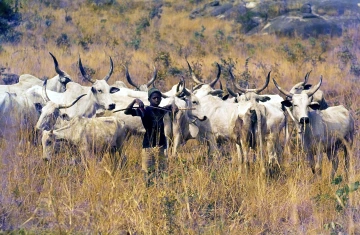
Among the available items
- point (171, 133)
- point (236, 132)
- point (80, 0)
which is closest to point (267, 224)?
point (236, 132)

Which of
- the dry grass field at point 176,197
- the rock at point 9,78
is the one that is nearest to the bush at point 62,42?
the rock at point 9,78

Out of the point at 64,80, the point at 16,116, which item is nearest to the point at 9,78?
the point at 64,80

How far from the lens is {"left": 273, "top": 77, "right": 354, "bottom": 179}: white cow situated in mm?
8859

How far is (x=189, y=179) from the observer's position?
7.11m

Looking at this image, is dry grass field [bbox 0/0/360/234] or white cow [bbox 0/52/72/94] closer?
dry grass field [bbox 0/0/360/234]

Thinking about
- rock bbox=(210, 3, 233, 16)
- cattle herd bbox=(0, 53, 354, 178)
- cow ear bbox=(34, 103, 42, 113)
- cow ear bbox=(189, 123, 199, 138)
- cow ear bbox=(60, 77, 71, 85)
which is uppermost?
rock bbox=(210, 3, 233, 16)

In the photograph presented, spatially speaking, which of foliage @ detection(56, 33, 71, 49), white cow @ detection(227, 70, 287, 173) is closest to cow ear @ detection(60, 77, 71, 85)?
white cow @ detection(227, 70, 287, 173)

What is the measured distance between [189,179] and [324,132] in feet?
9.17

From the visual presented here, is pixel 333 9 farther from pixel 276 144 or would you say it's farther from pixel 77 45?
pixel 276 144

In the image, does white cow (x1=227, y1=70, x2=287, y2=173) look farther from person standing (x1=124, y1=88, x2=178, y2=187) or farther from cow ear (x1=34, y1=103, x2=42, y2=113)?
cow ear (x1=34, y1=103, x2=42, y2=113)

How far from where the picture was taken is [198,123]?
405 inches

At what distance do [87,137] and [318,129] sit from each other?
131 inches

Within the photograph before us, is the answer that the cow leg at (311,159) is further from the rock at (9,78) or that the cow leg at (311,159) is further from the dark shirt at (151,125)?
the rock at (9,78)

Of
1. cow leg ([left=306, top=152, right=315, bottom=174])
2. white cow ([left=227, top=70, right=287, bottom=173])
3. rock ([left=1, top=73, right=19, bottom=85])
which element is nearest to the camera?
cow leg ([left=306, top=152, right=315, bottom=174])
